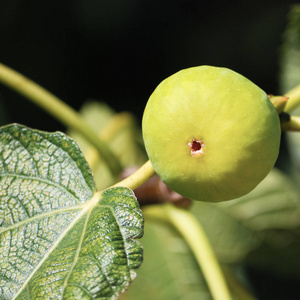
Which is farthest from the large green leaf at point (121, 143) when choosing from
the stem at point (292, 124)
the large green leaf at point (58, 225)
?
the stem at point (292, 124)

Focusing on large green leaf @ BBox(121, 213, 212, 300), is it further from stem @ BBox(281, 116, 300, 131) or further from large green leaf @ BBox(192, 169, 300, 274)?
stem @ BBox(281, 116, 300, 131)

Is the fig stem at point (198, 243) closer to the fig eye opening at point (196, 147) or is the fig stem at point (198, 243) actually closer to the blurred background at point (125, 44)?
the fig eye opening at point (196, 147)

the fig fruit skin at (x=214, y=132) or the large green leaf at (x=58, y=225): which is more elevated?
the fig fruit skin at (x=214, y=132)

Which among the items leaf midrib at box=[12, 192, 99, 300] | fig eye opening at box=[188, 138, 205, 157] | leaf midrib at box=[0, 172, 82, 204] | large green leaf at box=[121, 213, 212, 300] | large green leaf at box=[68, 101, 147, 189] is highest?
fig eye opening at box=[188, 138, 205, 157]

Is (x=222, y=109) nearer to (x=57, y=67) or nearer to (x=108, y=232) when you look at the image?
(x=108, y=232)

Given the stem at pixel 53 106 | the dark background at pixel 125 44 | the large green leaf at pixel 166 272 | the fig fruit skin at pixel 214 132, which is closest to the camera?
the fig fruit skin at pixel 214 132

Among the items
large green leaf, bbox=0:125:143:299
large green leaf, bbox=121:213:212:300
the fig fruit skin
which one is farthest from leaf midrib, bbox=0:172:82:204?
large green leaf, bbox=121:213:212:300
